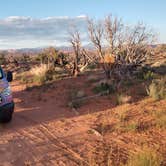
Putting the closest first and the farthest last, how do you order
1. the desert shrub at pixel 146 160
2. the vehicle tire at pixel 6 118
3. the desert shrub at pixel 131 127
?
the desert shrub at pixel 146 160 → the desert shrub at pixel 131 127 → the vehicle tire at pixel 6 118

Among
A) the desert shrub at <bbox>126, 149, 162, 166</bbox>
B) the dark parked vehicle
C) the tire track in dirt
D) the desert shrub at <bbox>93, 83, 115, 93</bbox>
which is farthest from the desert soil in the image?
the desert shrub at <bbox>93, 83, 115, 93</bbox>

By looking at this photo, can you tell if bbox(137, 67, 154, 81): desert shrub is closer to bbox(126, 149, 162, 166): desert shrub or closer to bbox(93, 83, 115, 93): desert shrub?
bbox(93, 83, 115, 93): desert shrub

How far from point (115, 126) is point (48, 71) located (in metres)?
12.3

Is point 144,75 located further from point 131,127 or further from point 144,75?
point 131,127

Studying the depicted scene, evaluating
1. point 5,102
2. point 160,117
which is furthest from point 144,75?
point 5,102

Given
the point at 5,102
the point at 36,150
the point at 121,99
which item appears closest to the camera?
the point at 36,150

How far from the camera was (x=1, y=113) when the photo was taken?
29.0 ft

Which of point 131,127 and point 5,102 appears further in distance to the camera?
point 5,102

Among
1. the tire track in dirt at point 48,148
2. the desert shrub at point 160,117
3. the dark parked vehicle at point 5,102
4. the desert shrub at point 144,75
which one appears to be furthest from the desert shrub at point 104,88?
the dark parked vehicle at point 5,102

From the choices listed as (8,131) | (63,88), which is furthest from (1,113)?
(63,88)

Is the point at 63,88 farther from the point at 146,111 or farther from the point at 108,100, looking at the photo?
the point at 146,111

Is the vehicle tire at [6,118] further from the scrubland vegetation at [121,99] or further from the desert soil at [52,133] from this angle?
the scrubland vegetation at [121,99]

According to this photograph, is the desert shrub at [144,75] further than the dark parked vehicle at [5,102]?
Yes

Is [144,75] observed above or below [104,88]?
above
